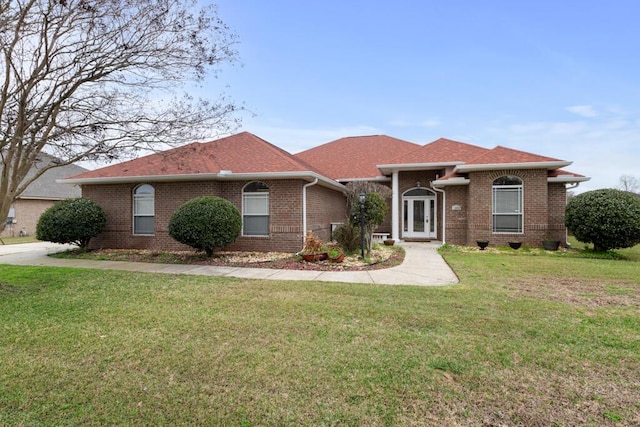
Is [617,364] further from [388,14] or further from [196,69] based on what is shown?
[388,14]

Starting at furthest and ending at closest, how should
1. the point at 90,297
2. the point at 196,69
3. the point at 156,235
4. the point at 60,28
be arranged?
the point at 156,235, the point at 196,69, the point at 60,28, the point at 90,297

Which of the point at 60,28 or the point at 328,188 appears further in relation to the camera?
the point at 328,188

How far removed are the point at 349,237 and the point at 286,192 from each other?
2.81 meters

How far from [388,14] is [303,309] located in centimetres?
1074

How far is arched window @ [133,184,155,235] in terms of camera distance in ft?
42.7

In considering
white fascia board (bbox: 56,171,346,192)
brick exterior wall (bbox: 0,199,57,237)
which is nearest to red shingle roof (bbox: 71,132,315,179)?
white fascia board (bbox: 56,171,346,192)

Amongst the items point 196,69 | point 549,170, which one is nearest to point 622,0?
point 549,170

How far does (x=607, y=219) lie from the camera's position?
36.8 ft

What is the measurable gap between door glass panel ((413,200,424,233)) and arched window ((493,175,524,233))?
392 cm

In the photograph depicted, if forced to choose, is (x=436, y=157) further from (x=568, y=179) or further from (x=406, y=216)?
(x=568, y=179)

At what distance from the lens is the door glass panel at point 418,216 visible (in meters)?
17.1

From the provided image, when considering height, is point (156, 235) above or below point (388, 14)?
below

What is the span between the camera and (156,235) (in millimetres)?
12859

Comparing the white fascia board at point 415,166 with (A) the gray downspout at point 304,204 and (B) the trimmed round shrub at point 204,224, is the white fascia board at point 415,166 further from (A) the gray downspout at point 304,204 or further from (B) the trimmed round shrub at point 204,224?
(B) the trimmed round shrub at point 204,224
